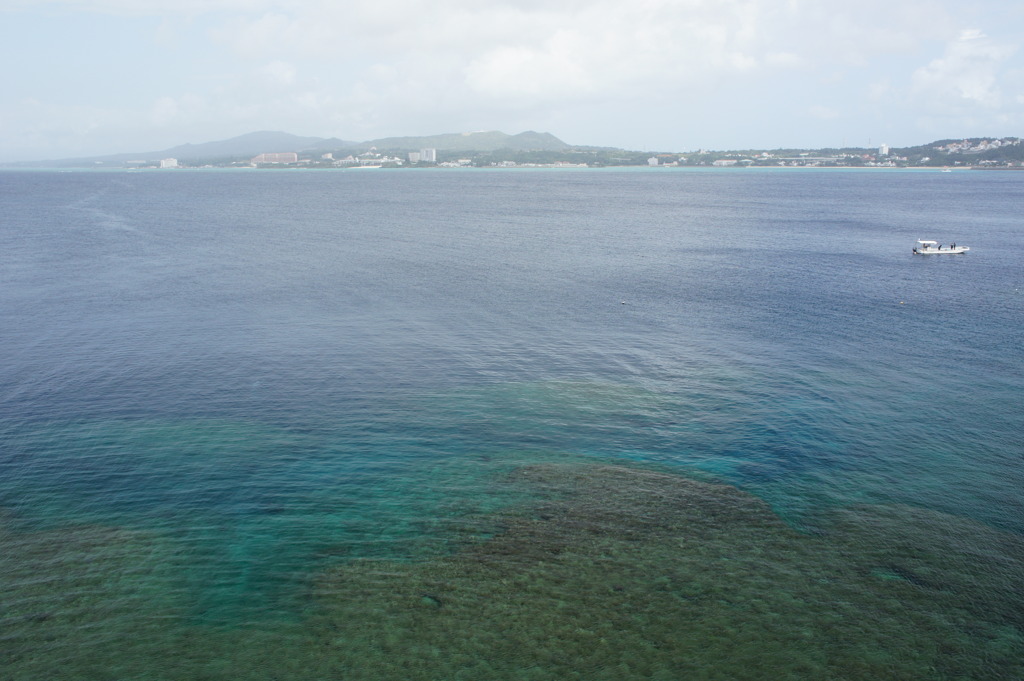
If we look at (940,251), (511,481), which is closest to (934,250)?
(940,251)

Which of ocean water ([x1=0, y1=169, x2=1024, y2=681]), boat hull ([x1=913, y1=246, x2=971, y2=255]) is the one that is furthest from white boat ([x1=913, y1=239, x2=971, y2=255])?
ocean water ([x1=0, y1=169, x2=1024, y2=681])

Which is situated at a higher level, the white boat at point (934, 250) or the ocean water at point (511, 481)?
the white boat at point (934, 250)

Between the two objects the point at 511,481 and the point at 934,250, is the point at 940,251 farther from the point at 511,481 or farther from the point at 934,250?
the point at 511,481

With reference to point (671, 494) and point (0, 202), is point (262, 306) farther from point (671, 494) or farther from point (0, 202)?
point (0, 202)

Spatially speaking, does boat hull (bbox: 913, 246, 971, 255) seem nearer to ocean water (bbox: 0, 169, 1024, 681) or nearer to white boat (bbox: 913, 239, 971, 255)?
white boat (bbox: 913, 239, 971, 255)

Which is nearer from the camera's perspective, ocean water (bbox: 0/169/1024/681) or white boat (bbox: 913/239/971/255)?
ocean water (bbox: 0/169/1024/681)

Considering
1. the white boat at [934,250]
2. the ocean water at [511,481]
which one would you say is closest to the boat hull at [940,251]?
the white boat at [934,250]

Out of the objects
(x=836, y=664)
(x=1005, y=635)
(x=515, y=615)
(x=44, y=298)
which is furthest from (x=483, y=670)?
(x=44, y=298)

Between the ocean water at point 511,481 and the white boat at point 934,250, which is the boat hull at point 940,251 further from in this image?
the ocean water at point 511,481
